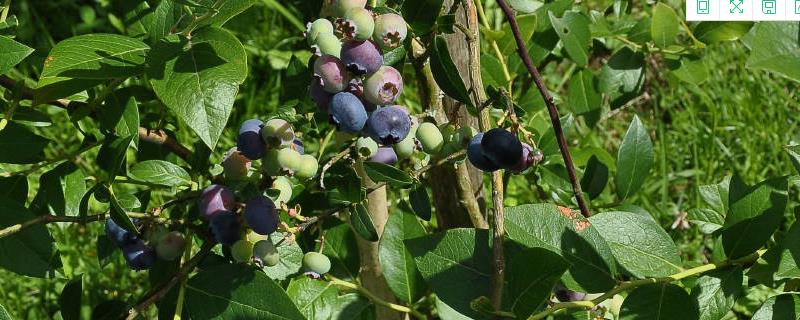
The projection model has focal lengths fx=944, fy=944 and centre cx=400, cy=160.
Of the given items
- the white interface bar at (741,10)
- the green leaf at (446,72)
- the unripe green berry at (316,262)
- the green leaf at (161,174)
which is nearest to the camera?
the green leaf at (446,72)

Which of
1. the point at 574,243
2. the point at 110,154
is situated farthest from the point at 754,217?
the point at 110,154

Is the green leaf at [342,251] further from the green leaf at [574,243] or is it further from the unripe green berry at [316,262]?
the green leaf at [574,243]

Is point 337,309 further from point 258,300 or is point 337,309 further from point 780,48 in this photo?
point 780,48

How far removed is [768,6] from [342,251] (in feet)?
2.45

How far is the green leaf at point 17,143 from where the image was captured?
3.79 ft

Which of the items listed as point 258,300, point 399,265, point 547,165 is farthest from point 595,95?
point 258,300

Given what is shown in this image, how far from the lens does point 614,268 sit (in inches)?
38.5

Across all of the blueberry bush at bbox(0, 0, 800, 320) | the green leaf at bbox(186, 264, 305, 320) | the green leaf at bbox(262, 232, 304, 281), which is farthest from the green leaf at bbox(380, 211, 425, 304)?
the green leaf at bbox(186, 264, 305, 320)

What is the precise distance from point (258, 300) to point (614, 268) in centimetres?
37

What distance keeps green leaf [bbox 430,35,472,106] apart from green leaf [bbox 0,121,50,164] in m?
0.53

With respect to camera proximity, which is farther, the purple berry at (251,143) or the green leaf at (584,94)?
the green leaf at (584,94)

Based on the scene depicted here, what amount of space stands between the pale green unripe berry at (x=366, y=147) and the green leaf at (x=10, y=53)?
1.13ft

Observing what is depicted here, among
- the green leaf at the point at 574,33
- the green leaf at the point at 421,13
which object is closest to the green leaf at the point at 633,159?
the green leaf at the point at 574,33

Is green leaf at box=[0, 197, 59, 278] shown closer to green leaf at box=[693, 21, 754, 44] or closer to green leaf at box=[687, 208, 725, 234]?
green leaf at box=[687, 208, 725, 234]
